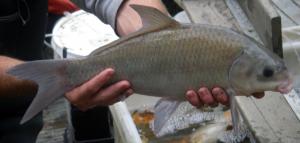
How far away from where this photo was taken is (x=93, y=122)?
396cm

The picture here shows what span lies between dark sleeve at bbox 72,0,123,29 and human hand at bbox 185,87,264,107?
0.58 meters

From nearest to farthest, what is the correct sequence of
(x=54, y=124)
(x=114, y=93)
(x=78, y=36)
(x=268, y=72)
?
(x=268, y=72) < (x=114, y=93) < (x=78, y=36) < (x=54, y=124)

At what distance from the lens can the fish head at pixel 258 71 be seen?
2.07 metres

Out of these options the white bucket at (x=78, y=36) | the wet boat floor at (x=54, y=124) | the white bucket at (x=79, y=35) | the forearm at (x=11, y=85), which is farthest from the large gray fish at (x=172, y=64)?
the wet boat floor at (x=54, y=124)

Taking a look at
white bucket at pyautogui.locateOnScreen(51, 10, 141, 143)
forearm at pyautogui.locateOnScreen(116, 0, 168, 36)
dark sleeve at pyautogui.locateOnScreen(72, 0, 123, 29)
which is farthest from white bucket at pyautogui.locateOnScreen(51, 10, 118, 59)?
→ forearm at pyautogui.locateOnScreen(116, 0, 168, 36)

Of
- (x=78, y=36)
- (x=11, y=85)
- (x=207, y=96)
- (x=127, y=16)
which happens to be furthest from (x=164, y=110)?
(x=78, y=36)

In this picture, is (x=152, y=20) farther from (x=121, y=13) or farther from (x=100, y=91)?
(x=121, y=13)

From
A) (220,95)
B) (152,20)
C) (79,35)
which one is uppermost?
(152,20)

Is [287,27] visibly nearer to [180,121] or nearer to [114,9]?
[180,121]

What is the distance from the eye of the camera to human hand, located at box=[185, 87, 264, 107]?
83.6 inches

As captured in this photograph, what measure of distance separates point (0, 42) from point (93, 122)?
1.32 m

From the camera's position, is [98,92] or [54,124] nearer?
[98,92]

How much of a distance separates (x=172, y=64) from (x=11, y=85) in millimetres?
732

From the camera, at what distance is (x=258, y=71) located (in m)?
2.09
